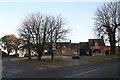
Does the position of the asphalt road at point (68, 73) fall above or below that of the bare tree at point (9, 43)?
below

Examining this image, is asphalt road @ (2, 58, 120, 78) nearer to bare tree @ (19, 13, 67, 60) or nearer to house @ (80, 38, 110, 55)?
bare tree @ (19, 13, 67, 60)

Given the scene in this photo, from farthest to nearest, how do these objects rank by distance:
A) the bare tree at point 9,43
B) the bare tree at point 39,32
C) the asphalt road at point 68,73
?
the bare tree at point 9,43 < the bare tree at point 39,32 < the asphalt road at point 68,73

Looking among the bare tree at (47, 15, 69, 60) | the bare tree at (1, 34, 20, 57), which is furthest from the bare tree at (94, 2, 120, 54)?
the bare tree at (1, 34, 20, 57)

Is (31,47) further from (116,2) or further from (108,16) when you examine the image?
(116,2)

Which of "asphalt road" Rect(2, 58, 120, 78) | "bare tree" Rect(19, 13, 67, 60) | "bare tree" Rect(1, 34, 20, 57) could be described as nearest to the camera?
"asphalt road" Rect(2, 58, 120, 78)

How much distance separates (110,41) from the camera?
39375 millimetres

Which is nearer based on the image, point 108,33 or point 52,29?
point 52,29

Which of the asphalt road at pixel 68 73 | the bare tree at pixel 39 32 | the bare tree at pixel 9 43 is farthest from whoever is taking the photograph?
the bare tree at pixel 9 43

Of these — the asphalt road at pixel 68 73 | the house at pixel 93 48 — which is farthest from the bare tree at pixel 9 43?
the asphalt road at pixel 68 73

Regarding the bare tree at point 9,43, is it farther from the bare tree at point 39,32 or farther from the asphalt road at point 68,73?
the asphalt road at point 68,73

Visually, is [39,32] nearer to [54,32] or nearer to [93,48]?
[54,32]

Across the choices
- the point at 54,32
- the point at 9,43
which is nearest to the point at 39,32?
the point at 54,32

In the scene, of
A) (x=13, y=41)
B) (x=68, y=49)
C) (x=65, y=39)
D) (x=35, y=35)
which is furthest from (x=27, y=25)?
(x=68, y=49)

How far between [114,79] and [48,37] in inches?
848
